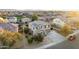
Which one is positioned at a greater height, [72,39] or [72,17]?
[72,17]
